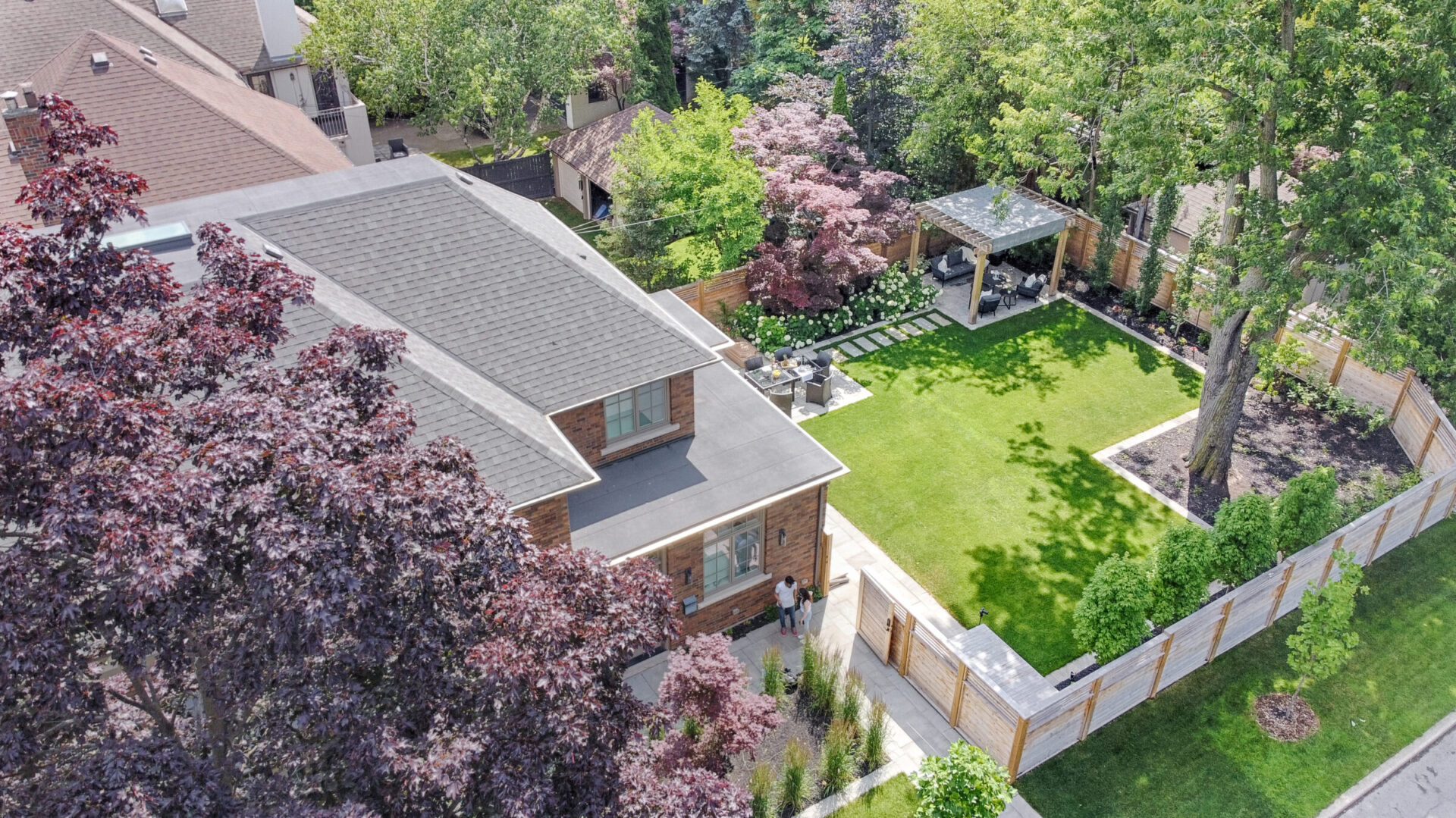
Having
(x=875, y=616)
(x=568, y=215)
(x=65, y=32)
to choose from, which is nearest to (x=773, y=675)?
(x=875, y=616)

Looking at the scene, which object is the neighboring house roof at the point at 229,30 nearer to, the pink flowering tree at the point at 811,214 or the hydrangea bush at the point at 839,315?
the pink flowering tree at the point at 811,214

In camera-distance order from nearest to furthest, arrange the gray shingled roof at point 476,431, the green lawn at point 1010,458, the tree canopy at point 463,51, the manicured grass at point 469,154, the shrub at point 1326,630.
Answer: the gray shingled roof at point 476,431 < the shrub at point 1326,630 < the green lawn at point 1010,458 < the tree canopy at point 463,51 < the manicured grass at point 469,154

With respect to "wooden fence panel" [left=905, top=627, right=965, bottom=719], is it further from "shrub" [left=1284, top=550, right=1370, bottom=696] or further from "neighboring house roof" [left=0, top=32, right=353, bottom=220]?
"neighboring house roof" [left=0, top=32, right=353, bottom=220]

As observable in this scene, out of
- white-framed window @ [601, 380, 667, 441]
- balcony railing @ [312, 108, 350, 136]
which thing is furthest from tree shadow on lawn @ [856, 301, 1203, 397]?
balcony railing @ [312, 108, 350, 136]

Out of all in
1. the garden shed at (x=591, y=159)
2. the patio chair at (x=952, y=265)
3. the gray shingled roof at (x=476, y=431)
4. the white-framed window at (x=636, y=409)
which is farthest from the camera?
the garden shed at (x=591, y=159)

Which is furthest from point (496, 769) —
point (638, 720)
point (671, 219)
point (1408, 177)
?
point (671, 219)

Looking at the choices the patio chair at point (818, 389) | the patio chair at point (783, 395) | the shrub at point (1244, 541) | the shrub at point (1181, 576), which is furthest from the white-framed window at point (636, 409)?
the shrub at point (1244, 541)

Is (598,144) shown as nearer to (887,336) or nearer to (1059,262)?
(887,336)
